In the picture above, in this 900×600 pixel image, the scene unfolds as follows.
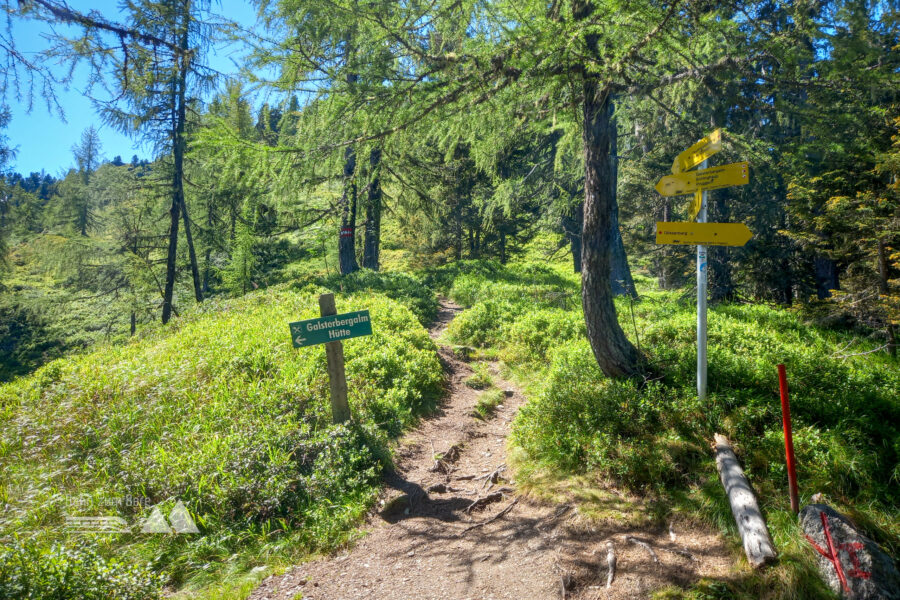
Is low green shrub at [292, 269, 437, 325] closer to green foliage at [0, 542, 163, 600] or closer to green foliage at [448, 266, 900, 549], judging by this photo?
green foliage at [448, 266, 900, 549]

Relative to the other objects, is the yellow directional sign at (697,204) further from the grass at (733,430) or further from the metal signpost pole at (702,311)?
the grass at (733,430)

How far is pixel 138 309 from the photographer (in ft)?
76.2

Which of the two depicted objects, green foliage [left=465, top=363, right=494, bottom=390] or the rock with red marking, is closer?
the rock with red marking

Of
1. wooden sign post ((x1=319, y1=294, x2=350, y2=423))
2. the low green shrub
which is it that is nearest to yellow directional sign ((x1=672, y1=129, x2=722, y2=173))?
wooden sign post ((x1=319, y1=294, x2=350, y2=423))

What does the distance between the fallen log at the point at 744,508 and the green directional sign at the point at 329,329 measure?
4098 mm

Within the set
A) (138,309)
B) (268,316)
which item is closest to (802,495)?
(268,316)

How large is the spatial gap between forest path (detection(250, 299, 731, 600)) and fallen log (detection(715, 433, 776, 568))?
25 centimetres

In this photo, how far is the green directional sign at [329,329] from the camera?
5.43 meters

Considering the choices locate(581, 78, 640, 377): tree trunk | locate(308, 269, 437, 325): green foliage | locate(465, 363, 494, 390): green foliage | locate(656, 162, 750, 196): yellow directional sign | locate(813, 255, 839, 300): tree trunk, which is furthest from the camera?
locate(308, 269, 437, 325): green foliage

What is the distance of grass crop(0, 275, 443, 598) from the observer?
4.07m

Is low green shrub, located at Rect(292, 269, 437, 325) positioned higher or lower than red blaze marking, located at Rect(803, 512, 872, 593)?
higher

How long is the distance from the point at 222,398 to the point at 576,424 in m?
5.18

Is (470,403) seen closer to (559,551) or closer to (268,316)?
(559,551)

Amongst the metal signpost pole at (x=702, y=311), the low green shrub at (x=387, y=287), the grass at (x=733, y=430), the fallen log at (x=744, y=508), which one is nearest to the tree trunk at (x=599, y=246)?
the grass at (x=733, y=430)
